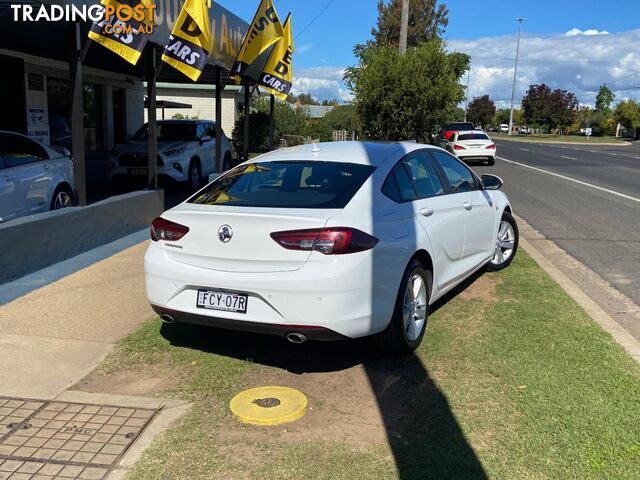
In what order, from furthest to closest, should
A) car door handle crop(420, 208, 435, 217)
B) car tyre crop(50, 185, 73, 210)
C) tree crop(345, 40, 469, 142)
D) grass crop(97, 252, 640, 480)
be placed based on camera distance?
1. tree crop(345, 40, 469, 142)
2. car tyre crop(50, 185, 73, 210)
3. car door handle crop(420, 208, 435, 217)
4. grass crop(97, 252, 640, 480)

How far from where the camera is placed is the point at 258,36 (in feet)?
39.5

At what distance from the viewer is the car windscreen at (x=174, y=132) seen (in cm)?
A: 1402

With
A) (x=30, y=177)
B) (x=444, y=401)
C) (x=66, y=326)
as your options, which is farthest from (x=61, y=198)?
(x=444, y=401)

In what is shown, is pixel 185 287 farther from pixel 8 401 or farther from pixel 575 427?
pixel 575 427

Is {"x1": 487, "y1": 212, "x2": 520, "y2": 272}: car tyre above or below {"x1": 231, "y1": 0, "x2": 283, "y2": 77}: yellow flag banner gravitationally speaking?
below

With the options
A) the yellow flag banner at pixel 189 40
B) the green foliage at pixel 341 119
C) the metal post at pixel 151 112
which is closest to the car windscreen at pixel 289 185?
the yellow flag banner at pixel 189 40

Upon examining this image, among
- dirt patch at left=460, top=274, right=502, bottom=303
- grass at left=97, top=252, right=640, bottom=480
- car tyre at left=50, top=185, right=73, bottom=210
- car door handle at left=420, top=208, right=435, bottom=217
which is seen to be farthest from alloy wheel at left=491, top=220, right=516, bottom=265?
car tyre at left=50, top=185, right=73, bottom=210

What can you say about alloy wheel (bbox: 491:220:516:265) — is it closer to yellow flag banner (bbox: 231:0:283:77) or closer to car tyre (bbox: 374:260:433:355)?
car tyre (bbox: 374:260:433:355)

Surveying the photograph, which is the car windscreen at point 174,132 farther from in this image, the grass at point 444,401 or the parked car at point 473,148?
the parked car at point 473,148

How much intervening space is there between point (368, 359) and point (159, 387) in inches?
60.4

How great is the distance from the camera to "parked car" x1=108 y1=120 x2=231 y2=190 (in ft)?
42.1

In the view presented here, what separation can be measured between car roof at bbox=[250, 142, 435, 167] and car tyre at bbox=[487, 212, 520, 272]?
195 centimetres

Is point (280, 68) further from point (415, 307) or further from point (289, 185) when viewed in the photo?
point (415, 307)

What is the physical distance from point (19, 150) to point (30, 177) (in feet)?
1.45
